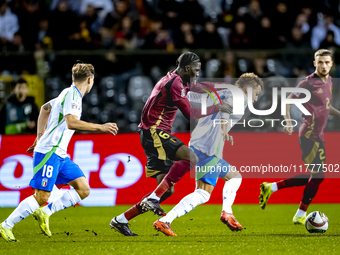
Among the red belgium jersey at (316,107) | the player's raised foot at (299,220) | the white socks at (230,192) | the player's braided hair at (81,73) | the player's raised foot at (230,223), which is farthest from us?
the red belgium jersey at (316,107)

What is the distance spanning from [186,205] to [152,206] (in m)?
0.54

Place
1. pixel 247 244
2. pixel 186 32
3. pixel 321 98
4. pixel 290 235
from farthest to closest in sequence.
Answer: pixel 186 32 → pixel 321 98 → pixel 290 235 → pixel 247 244

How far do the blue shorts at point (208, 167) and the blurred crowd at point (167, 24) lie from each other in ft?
15.3

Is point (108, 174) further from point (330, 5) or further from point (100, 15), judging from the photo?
point (330, 5)

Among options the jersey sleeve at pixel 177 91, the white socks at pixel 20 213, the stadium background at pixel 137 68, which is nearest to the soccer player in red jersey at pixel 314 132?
the jersey sleeve at pixel 177 91

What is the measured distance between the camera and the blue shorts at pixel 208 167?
18.8 ft

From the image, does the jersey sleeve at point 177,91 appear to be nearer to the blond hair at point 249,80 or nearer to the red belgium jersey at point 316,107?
the blond hair at point 249,80

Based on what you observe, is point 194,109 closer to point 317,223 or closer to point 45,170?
point 45,170

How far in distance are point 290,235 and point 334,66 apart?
4765 mm

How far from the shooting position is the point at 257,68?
9445mm

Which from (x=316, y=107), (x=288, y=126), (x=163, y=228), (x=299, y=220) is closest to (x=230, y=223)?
(x=163, y=228)

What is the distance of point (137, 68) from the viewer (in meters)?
9.42

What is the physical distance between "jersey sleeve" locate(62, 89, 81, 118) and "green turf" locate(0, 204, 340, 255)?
54.3 inches

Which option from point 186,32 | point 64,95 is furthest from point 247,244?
point 186,32
